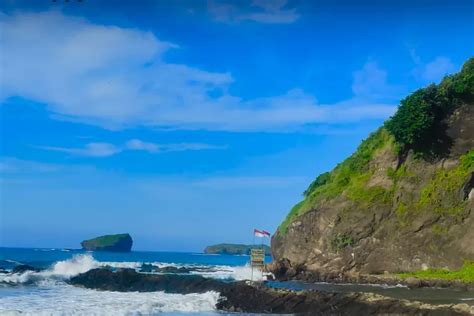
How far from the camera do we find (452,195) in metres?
→ 44.5

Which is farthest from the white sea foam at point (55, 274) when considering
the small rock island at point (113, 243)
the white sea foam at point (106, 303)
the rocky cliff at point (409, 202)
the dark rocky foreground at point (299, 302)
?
the small rock island at point (113, 243)

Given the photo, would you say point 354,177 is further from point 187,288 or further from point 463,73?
point 187,288

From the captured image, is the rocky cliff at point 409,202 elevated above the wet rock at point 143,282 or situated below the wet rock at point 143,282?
above

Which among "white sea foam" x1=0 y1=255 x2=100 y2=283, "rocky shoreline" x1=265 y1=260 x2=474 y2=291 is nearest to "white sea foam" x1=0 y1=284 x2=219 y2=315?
"white sea foam" x1=0 y1=255 x2=100 y2=283

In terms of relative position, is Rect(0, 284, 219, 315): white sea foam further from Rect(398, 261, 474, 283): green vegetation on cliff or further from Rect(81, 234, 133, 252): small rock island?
Rect(81, 234, 133, 252): small rock island

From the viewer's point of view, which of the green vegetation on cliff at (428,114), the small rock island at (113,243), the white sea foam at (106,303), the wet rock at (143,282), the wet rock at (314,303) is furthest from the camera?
the small rock island at (113,243)

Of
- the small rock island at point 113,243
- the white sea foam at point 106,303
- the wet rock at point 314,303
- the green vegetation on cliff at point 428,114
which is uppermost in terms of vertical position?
the green vegetation on cliff at point 428,114

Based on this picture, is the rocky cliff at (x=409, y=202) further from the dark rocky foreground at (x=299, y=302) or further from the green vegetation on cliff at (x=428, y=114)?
the dark rocky foreground at (x=299, y=302)

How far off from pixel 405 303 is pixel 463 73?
29.9 m

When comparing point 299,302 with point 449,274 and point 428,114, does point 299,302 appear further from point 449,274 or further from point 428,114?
point 428,114

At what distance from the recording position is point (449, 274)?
4075cm

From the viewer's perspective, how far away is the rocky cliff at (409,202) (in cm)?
4375

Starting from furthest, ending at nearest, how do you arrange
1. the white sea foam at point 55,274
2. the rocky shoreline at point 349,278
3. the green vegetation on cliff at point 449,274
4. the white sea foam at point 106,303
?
the white sea foam at point 55,274 → the green vegetation on cliff at point 449,274 → the rocky shoreline at point 349,278 → the white sea foam at point 106,303

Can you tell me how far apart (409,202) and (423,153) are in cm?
412
